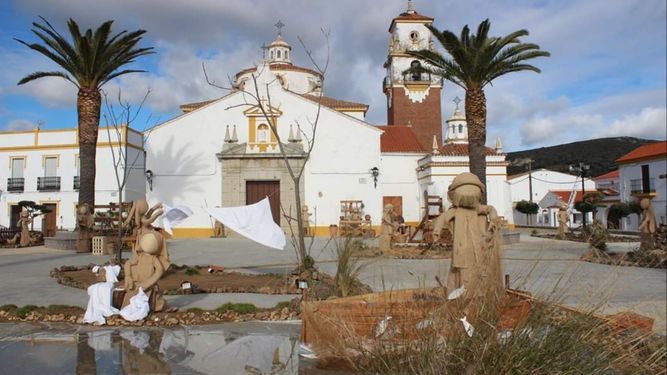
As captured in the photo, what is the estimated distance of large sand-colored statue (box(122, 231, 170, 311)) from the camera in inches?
248

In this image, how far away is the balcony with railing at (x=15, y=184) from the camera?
1436 inches

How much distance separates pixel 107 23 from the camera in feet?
59.8

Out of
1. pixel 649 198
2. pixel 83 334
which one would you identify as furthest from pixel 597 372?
pixel 649 198

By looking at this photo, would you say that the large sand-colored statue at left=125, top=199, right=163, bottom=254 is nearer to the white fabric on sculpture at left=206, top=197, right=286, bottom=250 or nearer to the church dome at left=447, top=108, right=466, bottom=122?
the white fabric on sculpture at left=206, top=197, right=286, bottom=250

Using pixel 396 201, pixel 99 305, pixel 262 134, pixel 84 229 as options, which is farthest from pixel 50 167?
pixel 99 305

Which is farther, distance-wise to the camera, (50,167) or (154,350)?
(50,167)

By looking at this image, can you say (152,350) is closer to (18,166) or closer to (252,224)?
(252,224)

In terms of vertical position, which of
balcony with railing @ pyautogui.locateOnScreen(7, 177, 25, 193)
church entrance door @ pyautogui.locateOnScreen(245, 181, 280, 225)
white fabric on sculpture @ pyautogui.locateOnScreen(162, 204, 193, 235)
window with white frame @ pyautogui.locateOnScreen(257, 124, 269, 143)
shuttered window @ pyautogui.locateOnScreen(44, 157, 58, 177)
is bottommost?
white fabric on sculpture @ pyautogui.locateOnScreen(162, 204, 193, 235)

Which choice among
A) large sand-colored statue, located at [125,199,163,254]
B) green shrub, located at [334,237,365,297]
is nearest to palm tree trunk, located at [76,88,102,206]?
large sand-colored statue, located at [125,199,163,254]

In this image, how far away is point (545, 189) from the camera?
62.5 m

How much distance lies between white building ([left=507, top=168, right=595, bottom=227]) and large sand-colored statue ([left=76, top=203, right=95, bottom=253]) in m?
43.7

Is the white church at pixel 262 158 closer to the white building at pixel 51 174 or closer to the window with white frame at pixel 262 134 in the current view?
the window with white frame at pixel 262 134

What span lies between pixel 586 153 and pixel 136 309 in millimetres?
110881

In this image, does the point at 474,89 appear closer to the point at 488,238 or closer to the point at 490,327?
the point at 488,238
